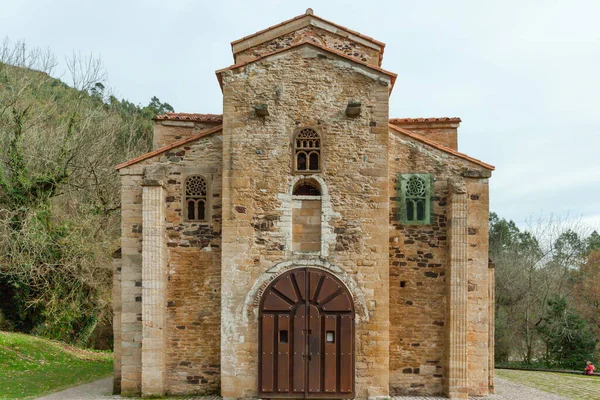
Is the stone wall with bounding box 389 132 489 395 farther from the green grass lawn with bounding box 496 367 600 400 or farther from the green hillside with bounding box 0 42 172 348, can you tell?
the green hillside with bounding box 0 42 172 348

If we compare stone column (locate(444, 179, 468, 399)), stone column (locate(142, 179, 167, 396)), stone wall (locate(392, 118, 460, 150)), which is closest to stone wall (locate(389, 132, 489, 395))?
stone column (locate(444, 179, 468, 399))

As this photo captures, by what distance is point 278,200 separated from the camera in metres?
11.9

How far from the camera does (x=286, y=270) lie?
11.8 meters

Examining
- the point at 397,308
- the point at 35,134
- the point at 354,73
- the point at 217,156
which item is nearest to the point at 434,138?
the point at 354,73

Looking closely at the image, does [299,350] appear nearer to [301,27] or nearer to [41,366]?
[301,27]

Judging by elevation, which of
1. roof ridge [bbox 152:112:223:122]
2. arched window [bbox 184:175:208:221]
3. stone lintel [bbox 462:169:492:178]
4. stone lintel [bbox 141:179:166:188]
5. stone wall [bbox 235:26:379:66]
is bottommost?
arched window [bbox 184:175:208:221]

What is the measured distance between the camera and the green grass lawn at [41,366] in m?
13.6

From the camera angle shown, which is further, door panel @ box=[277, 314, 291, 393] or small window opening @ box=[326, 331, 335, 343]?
small window opening @ box=[326, 331, 335, 343]

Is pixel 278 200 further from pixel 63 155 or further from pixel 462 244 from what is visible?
pixel 63 155

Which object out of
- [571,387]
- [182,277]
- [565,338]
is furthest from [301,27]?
[565,338]

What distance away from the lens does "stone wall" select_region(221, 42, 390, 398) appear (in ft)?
38.3

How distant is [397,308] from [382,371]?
155 centimetres

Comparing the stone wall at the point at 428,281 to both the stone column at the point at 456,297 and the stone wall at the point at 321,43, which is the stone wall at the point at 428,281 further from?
the stone wall at the point at 321,43

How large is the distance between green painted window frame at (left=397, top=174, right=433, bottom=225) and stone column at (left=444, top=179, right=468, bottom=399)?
0.51 m
